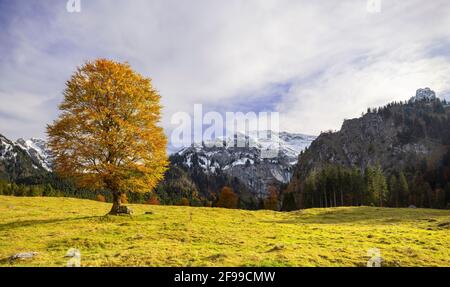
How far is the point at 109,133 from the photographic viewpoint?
3862 centimetres

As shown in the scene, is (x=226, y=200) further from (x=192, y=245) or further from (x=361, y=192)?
(x=192, y=245)

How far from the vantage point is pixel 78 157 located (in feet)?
127

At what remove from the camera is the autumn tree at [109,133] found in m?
38.6

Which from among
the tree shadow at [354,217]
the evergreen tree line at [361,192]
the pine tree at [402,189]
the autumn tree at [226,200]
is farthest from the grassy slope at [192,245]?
the autumn tree at [226,200]

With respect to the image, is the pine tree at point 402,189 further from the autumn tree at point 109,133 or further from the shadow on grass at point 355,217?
the autumn tree at point 109,133

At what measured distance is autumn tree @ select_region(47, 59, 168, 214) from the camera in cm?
3859

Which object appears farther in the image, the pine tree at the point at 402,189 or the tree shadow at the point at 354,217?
the pine tree at the point at 402,189

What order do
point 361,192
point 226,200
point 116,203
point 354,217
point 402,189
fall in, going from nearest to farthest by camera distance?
1. point 116,203
2. point 354,217
3. point 361,192
4. point 402,189
5. point 226,200

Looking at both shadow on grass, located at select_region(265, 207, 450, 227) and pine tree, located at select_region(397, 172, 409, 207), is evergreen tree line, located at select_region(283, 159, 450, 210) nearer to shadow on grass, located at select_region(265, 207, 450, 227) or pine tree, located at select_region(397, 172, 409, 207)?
pine tree, located at select_region(397, 172, 409, 207)

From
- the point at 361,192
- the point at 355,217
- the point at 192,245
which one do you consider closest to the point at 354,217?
the point at 355,217

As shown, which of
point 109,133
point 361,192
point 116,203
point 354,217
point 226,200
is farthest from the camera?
point 226,200
